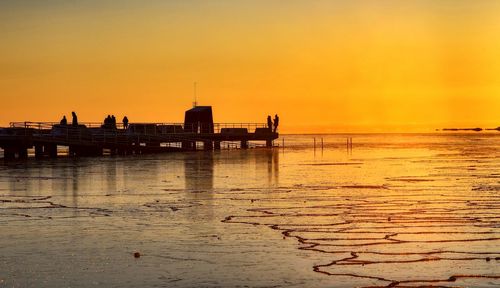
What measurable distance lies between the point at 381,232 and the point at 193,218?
162 inches

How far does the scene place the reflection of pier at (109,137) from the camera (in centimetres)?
5659

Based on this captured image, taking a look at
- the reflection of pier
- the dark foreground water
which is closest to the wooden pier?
the reflection of pier

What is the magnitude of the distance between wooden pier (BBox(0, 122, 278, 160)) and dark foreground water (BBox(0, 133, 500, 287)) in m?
31.2

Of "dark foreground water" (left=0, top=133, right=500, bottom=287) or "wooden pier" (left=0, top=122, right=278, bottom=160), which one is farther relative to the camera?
"wooden pier" (left=0, top=122, right=278, bottom=160)

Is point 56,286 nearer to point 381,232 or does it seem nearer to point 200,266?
point 200,266

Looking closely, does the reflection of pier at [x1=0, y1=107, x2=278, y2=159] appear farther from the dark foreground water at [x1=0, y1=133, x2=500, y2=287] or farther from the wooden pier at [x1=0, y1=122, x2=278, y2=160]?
the dark foreground water at [x1=0, y1=133, x2=500, y2=287]

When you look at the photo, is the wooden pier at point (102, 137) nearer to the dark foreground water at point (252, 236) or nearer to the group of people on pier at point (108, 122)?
the group of people on pier at point (108, 122)

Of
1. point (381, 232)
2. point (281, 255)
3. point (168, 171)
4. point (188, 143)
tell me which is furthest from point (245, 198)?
point (188, 143)

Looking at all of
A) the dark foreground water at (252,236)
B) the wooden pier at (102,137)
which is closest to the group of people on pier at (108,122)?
the wooden pier at (102,137)

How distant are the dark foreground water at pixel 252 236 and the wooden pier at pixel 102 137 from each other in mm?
31178

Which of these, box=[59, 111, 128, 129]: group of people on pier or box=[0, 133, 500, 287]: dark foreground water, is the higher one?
box=[59, 111, 128, 129]: group of people on pier

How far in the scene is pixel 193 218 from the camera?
16.9m

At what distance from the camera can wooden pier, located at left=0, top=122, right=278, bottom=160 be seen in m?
56.5

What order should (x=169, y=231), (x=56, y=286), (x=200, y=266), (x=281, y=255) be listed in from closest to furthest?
1. (x=56, y=286)
2. (x=200, y=266)
3. (x=281, y=255)
4. (x=169, y=231)
